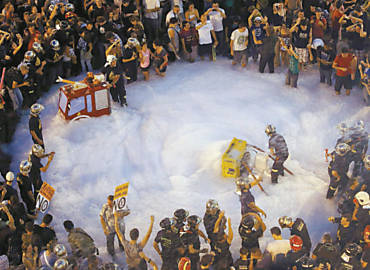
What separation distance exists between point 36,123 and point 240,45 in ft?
19.0

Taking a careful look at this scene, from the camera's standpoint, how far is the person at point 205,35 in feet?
46.8

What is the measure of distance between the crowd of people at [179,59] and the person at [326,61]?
1.1 inches

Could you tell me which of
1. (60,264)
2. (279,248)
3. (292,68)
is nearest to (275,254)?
(279,248)

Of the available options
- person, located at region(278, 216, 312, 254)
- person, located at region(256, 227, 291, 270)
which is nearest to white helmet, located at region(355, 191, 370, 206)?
person, located at region(278, 216, 312, 254)

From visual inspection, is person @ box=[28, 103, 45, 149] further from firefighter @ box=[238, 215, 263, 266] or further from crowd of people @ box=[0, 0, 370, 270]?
firefighter @ box=[238, 215, 263, 266]

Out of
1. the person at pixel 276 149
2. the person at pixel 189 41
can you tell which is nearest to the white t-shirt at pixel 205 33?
the person at pixel 189 41

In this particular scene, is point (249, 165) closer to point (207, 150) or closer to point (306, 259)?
point (207, 150)

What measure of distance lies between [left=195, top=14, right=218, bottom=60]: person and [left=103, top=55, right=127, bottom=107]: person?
2.73 meters

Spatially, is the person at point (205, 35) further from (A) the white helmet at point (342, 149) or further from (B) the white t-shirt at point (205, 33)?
(A) the white helmet at point (342, 149)

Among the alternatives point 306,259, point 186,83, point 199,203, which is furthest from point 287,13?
point 306,259

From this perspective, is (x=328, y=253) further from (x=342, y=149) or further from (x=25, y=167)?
(x=25, y=167)

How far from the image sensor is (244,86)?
13.7 m

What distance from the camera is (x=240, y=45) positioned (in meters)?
14.0

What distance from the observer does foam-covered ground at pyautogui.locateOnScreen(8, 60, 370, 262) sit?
33.9ft
